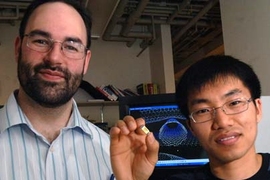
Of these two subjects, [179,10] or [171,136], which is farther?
[179,10]

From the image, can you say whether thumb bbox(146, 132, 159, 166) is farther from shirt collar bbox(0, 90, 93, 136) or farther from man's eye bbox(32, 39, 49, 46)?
man's eye bbox(32, 39, 49, 46)

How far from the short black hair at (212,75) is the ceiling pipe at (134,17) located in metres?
2.54

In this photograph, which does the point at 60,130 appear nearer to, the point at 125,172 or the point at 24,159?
the point at 24,159

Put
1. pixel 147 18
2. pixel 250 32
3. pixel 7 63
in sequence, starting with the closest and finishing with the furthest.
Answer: pixel 250 32 → pixel 7 63 → pixel 147 18

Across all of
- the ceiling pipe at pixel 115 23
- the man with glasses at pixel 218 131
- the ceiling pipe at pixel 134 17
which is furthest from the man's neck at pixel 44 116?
the ceiling pipe at pixel 134 17

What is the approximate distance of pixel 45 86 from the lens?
1.06 metres

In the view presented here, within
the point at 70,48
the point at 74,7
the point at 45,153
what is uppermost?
the point at 74,7

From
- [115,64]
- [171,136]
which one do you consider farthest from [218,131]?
[115,64]

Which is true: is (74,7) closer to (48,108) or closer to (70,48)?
(70,48)

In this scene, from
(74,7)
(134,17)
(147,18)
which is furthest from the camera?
(147,18)

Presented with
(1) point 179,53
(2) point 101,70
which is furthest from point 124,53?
(1) point 179,53

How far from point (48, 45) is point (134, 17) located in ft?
9.71

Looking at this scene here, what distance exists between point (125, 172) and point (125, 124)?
0.48 feet

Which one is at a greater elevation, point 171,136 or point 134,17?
point 134,17
